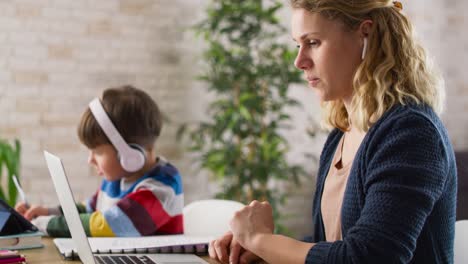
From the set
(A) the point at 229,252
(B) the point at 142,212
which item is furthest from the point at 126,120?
(A) the point at 229,252

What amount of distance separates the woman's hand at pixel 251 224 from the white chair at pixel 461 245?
1.91 ft

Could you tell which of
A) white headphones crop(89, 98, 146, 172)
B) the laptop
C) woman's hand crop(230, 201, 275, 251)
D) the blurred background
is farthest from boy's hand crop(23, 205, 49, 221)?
the blurred background

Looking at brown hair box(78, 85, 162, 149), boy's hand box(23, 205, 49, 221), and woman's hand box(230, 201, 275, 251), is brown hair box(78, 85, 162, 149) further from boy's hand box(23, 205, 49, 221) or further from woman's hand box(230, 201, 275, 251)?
woman's hand box(230, 201, 275, 251)

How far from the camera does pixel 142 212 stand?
1826 millimetres

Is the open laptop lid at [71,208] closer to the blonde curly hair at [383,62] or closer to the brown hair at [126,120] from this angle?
the blonde curly hair at [383,62]

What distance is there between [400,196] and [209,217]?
120 centimetres

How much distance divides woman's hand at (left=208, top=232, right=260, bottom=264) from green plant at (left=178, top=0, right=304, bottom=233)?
2197 mm

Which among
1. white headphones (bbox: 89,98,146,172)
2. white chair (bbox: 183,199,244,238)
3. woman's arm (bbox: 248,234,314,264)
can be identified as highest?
white headphones (bbox: 89,98,146,172)

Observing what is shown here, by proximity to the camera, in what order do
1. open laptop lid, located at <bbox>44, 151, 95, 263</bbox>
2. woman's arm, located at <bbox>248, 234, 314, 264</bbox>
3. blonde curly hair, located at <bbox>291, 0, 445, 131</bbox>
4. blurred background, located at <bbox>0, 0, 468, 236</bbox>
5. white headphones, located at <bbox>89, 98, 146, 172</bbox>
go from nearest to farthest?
open laptop lid, located at <bbox>44, 151, 95, 263</bbox>, woman's arm, located at <bbox>248, 234, 314, 264</bbox>, blonde curly hair, located at <bbox>291, 0, 445, 131</bbox>, white headphones, located at <bbox>89, 98, 146, 172</bbox>, blurred background, located at <bbox>0, 0, 468, 236</bbox>

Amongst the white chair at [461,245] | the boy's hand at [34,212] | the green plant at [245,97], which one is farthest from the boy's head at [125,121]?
the green plant at [245,97]

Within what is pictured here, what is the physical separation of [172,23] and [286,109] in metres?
1.02

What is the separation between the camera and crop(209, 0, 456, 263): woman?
3.79 ft

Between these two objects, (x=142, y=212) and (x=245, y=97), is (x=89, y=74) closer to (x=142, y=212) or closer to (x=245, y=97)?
(x=245, y=97)

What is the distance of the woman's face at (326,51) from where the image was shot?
1.37m
